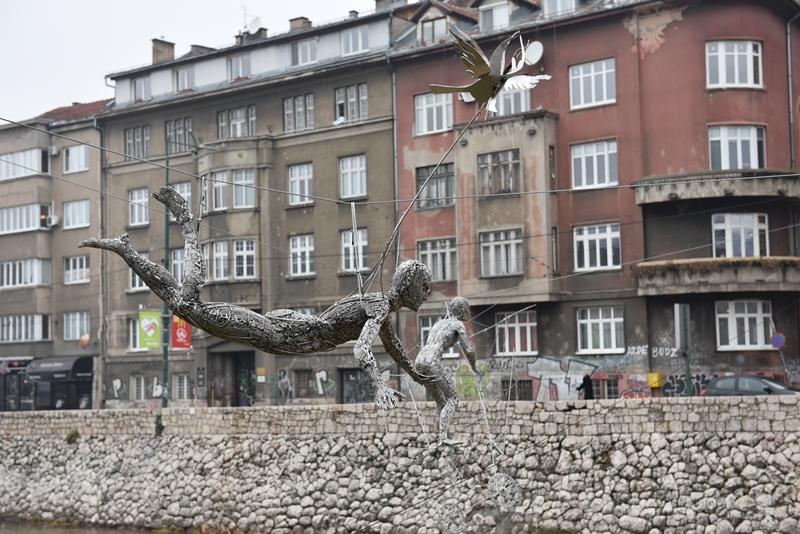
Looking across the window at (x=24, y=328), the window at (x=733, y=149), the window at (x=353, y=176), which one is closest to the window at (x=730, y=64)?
the window at (x=733, y=149)

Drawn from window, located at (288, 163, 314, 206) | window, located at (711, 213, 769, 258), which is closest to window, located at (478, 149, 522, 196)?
window, located at (711, 213, 769, 258)

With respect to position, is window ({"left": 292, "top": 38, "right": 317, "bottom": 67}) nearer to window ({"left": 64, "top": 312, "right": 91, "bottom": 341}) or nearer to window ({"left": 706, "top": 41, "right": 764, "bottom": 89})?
window ({"left": 64, "top": 312, "right": 91, "bottom": 341})

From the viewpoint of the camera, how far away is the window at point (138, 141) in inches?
2378

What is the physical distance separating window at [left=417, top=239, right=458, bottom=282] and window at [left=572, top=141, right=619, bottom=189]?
5893 millimetres

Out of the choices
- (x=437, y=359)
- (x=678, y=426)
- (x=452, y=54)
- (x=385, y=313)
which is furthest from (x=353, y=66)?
(x=385, y=313)

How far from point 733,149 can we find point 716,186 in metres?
2.21

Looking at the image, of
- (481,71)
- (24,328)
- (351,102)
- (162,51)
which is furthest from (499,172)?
(481,71)

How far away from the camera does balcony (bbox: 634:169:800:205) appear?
43500 millimetres

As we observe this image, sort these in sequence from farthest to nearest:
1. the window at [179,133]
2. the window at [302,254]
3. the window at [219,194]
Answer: the window at [179,133] < the window at [219,194] < the window at [302,254]

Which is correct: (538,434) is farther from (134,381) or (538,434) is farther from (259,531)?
(134,381)

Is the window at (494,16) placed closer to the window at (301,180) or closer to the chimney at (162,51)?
the window at (301,180)

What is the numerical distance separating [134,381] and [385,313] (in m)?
49.0

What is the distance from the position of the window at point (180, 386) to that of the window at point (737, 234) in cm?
2572

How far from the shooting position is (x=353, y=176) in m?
53.8
